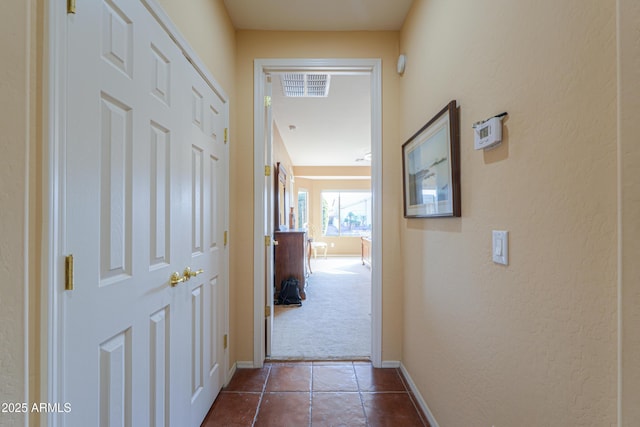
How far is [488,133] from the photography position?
1.10m

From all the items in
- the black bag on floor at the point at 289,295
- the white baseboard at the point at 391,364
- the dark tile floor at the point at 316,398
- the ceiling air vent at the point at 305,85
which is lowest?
the dark tile floor at the point at 316,398

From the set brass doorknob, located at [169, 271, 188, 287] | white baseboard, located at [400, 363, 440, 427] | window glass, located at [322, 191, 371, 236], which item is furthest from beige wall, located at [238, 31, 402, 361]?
window glass, located at [322, 191, 371, 236]

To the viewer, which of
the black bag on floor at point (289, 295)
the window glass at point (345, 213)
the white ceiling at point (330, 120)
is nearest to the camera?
the white ceiling at point (330, 120)

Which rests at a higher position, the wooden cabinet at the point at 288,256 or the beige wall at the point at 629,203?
the beige wall at the point at 629,203

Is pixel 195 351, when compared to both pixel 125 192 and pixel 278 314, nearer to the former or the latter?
pixel 125 192

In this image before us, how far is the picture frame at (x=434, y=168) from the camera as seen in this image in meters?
1.39

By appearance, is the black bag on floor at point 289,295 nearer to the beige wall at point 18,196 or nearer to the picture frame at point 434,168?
the picture frame at point 434,168

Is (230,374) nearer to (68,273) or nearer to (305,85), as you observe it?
(68,273)

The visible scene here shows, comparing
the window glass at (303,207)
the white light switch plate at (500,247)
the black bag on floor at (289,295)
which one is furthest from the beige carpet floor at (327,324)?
the window glass at (303,207)

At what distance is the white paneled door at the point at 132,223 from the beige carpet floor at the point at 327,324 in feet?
3.66

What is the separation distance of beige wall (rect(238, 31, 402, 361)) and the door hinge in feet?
5.06

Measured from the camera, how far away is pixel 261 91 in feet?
7.71

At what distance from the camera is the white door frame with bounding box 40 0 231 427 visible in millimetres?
716

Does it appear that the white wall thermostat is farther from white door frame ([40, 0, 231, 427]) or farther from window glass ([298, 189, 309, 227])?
window glass ([298, 189, 309, 227])
